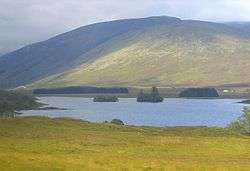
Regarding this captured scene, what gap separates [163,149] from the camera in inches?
2729

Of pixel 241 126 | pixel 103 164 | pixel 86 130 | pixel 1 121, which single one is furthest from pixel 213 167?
pixel 241 126

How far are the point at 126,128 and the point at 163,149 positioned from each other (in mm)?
25987

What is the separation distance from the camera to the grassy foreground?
167ft

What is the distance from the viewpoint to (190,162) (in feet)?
185

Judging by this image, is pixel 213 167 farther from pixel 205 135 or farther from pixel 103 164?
pixel 205 135

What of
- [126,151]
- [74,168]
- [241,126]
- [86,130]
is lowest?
[74,168]

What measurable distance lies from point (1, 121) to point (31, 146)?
23.3 metres

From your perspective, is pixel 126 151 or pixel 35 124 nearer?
pixel 126 151

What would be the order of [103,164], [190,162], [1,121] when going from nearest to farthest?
1. [103,164]
2. [190,162]
3. [1,121]

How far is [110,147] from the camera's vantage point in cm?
6888

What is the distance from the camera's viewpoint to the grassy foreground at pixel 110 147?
50781mm

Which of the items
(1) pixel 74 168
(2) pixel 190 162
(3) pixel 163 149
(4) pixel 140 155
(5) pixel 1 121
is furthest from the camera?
(5) pixel 1 121

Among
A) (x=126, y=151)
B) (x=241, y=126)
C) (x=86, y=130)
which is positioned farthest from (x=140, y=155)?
(x=241, y=126)

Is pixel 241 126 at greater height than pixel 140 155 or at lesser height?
greater
